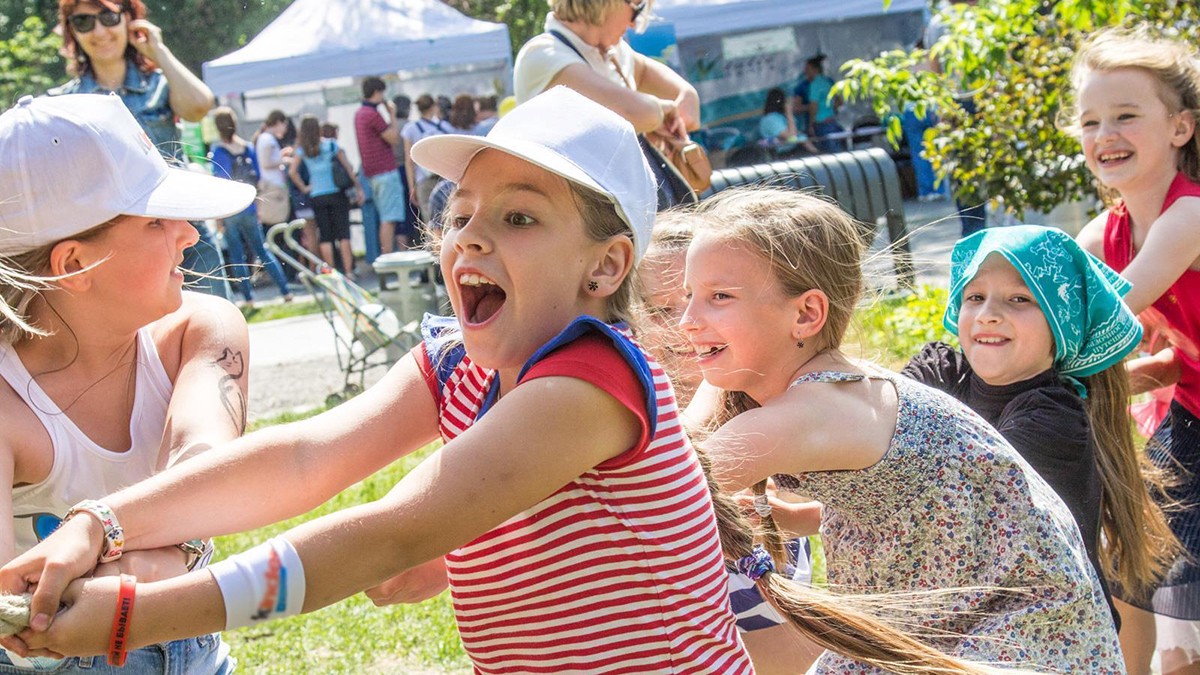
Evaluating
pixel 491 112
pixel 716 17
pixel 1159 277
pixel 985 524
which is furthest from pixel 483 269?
pixel 716 17

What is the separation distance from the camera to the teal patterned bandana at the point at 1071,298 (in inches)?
116

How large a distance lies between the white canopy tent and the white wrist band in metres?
13.4

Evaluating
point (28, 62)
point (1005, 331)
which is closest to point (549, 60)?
point (1005, 331)

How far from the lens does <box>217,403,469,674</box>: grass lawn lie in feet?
13.9

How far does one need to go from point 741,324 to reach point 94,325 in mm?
1247

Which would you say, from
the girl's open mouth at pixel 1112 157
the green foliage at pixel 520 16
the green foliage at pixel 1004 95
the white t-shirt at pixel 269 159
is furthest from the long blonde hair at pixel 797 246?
the green foliage at pixel 520 16

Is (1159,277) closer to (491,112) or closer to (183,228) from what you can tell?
(183,228)

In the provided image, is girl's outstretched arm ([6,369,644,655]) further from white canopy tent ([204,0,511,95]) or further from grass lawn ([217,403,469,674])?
white canopy tent ([204,0,511,95])

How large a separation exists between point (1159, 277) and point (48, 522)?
286 centimetres

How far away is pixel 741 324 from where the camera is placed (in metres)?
2.62

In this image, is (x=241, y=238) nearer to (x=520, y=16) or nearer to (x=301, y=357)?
(x=301, y=357)

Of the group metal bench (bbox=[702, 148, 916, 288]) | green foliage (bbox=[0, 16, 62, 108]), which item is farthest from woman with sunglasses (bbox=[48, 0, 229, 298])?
green foliage (bbox=[0, 16, 62, 108])

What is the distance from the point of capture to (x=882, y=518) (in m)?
2.54

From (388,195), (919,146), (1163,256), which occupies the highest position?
(1163,256)
